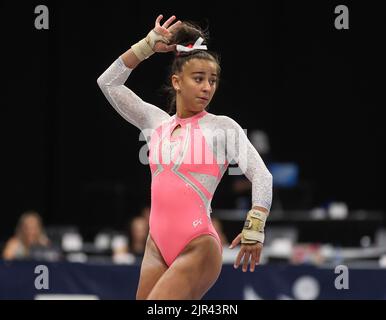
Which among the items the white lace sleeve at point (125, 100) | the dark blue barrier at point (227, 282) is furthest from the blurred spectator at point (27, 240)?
the white lace sleeve at point (125, 100)

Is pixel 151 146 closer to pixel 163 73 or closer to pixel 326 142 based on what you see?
pixel 163 73

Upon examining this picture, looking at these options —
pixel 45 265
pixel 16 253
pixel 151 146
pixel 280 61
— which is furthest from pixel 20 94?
pixel 151 146

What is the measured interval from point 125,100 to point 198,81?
416 millimetres

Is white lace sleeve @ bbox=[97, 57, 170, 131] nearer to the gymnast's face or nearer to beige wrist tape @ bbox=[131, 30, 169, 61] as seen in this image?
beige wrist tape @ bbox=[131, 30, 169, 61]

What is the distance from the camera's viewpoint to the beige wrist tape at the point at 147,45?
12.3 ft

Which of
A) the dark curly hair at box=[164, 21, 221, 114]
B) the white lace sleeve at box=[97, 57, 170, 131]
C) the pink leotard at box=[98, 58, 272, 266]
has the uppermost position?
the dark curly hair at box=[164, 21, 221, 114]

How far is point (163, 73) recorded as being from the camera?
1101cm

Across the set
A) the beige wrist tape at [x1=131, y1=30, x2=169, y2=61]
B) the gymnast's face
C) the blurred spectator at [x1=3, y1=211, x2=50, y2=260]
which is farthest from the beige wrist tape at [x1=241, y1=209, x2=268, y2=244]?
the blurred spectator at [x1=3, y1=211, x2=50, y2=260]

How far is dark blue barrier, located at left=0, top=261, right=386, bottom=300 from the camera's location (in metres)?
5.51

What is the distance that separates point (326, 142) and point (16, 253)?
6471mm

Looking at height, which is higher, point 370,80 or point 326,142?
point 370,80

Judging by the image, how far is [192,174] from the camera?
3.55 meters

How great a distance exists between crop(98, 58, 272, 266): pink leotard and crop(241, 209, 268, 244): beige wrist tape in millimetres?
59

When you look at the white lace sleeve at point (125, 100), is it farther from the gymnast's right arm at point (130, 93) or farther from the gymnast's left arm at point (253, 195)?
the gymnast's left arm at point (253, 195)
